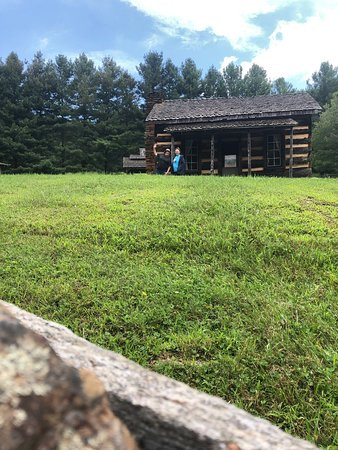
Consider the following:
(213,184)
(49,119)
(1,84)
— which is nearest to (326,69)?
(49,119)

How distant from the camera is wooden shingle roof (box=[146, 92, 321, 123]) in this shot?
18891 mm

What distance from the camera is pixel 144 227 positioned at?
19.4 ft

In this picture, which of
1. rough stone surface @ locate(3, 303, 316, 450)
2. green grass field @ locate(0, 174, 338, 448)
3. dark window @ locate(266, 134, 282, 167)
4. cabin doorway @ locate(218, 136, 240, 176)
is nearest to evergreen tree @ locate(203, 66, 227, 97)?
cabin doorway @ locate(218, 136, 240, 176)

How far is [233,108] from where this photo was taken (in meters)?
20.0

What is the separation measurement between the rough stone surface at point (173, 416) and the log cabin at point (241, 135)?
17.3 meters

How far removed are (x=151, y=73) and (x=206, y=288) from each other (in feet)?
150

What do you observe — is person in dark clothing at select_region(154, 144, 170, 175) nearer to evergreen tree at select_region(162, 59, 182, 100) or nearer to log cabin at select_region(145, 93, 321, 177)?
log cabin at select_region(145, 93, 321, 177)

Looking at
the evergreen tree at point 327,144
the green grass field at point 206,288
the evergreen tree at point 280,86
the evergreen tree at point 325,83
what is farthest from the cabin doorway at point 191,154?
the evergreen tree at point 280,86

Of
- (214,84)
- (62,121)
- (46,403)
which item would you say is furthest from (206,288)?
(214,84)

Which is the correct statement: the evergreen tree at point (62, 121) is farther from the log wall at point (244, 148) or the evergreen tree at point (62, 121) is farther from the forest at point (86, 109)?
the log wall at point (244, 148)

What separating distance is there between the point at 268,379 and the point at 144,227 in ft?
11.2

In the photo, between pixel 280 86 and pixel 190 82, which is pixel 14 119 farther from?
pixel 280 86

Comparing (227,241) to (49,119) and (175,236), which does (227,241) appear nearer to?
(175,236)

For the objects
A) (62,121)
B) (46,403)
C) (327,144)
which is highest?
(62,121)
